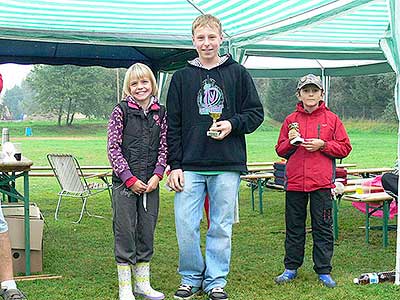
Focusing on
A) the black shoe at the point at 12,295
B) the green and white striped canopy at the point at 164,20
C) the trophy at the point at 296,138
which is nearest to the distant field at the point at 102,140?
the green and white striped canopy at the point at 164,20

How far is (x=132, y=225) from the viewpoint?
3680 millimetres

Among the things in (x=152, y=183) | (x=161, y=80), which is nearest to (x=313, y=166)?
(x=152, y=183)

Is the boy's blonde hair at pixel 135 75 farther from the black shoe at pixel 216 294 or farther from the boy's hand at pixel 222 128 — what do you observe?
the black shoe at pixel 216 294

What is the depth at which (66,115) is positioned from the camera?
101 ft

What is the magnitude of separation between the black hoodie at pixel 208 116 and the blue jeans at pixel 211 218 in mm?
86

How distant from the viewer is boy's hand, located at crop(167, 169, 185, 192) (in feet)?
11.9

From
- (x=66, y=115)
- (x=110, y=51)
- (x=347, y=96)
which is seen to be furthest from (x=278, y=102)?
(x=110, y=51)

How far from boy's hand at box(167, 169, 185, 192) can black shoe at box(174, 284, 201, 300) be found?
1.93 feet

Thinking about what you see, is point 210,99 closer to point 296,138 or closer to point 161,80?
point 296,138

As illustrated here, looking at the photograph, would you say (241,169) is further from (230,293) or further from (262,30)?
(262,30)

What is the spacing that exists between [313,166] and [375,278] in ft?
2.75

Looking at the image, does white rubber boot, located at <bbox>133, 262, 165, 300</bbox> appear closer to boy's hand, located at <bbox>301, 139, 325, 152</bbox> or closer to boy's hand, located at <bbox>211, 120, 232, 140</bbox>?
boy's hand, located at <bbox>211, 120, 232, 140</bbox>

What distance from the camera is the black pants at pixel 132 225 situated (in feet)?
12.0

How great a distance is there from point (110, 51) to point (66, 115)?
23.1 metres
